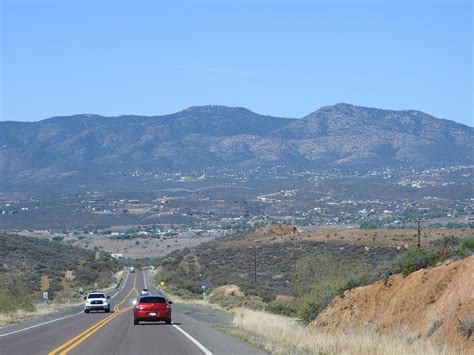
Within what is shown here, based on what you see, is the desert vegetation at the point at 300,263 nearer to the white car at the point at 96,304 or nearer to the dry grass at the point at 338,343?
the dry grass at the point at 338,343

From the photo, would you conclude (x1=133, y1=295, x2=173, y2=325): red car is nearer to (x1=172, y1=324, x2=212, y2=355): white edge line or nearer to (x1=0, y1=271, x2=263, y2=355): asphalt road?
(x1=0, y1=271, x2=263, y2=355): asphalt road

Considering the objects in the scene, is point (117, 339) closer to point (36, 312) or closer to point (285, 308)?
point (285, 308)

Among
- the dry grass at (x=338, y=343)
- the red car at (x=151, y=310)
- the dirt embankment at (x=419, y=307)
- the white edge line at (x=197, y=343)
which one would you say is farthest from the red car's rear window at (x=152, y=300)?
the dry grass at (x=338, y=343)

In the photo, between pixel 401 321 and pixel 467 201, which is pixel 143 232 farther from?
pixel 401 321

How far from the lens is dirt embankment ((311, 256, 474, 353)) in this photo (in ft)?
77.6

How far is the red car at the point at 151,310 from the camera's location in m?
37.3

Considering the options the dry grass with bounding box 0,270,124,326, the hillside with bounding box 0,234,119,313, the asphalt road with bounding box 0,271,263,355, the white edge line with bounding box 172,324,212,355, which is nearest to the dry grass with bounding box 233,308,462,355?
the asphalt road with bounding box 0,271,263,355

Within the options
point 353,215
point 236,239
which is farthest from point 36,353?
point 353,215

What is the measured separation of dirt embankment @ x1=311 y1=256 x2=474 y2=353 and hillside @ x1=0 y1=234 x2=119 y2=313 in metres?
45.1

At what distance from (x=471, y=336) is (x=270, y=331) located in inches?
371

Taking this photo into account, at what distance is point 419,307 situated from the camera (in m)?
28.2

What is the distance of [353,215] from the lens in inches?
7072

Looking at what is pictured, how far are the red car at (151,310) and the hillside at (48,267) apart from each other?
38.9 meters

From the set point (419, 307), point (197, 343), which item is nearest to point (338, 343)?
point (197, 343)
